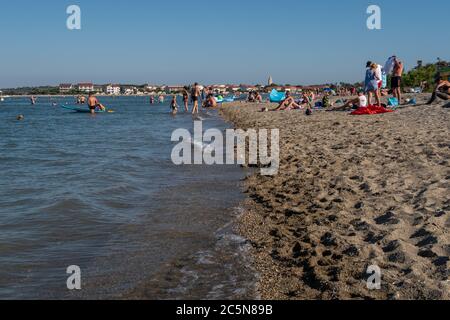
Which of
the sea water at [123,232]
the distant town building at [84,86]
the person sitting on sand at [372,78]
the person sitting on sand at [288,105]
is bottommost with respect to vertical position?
the sea water at [123,232]

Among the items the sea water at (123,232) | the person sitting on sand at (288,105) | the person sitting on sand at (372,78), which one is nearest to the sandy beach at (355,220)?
the sea water at (123,232)

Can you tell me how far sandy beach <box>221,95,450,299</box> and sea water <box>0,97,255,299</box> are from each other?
1.30 feet

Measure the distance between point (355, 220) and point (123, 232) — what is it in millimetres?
2975

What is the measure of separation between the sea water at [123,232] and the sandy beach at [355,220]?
1.30ft

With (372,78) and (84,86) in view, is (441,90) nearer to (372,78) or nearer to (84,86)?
(372,78)

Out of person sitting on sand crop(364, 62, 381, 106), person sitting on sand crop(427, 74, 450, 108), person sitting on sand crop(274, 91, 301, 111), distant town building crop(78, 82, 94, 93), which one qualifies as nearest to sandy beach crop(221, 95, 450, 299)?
person sitting on sand crop(364, 62, 381, 106)

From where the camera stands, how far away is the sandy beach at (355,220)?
3.80 metres

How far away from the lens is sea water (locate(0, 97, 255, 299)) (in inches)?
165

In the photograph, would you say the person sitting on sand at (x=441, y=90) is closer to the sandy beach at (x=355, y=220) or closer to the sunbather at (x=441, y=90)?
the sunbather at (x=441, y=90)

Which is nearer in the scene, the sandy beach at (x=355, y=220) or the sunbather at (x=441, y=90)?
the sandy beach at (x=355, y=220)

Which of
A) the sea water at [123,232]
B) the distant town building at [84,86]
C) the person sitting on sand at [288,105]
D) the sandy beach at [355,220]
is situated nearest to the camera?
the sandy beach at [355,220]

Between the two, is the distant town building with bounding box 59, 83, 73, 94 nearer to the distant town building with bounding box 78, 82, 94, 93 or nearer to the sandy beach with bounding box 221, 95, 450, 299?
the distant town building with bounding box 78, 82, 94, 93

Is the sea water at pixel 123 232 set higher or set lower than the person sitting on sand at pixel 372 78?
lower
